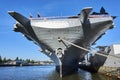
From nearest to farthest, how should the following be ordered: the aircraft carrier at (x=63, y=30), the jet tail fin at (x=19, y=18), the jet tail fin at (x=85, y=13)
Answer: the jet tail fin at (x=85, y=13), the jet tail fin at (x=19, y=18), the aircraft carrier at (x=63, y=30)

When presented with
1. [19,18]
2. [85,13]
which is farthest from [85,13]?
[19,18]

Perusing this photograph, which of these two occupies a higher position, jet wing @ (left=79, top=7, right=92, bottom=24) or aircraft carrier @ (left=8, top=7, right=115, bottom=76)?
jet wing @ (left=79, top=7, right=92, bottom=24)

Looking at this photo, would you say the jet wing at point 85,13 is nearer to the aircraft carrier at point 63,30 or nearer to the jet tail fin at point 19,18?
the aircraft carrier at point 63,30

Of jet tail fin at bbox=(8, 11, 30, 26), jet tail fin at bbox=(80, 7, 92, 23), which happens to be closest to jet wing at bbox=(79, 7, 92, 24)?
jet tail fin at bbox=(80, 7, 92, 23)

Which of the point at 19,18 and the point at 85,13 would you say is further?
the point at 19,18

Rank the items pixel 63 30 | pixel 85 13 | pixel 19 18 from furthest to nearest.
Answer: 1. pixel 63 30
2. pixel 19 18
3. pixel 85 13

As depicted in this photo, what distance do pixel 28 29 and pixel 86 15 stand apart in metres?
8.19

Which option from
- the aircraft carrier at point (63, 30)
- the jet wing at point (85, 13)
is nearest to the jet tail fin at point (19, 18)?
the aircraft carrier at point (63, 30)

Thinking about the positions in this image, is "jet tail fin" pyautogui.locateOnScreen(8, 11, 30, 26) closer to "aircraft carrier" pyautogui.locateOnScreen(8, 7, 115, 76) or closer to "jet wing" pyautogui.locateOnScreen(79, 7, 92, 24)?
"aircraft carrier" pyautogui.locateOnScreen(8, 7, 115, 76)

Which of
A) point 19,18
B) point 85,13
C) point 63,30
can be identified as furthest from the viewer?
point 63,30

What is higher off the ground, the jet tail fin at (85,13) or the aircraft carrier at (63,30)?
the jet tail fin at (85,13)

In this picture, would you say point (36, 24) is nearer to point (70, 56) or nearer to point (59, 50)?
point (59, 50)

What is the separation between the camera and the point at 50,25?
30656 mm

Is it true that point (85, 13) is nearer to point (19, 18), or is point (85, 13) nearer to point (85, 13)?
point (85, 13)
